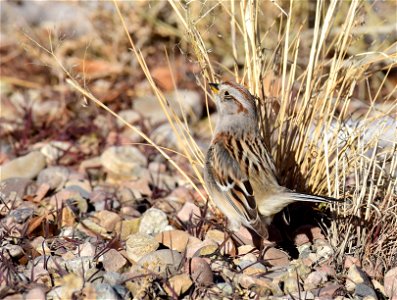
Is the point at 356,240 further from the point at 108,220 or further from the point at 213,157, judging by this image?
the point at 108,220

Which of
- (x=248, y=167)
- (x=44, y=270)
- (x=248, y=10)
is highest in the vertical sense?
(x=248, y=10)

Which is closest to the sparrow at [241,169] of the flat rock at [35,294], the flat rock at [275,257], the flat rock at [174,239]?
the flat rock at [275,257]

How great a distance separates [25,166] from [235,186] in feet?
6.46

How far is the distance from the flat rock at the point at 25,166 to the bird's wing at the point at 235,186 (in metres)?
1.71

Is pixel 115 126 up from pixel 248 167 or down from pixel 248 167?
down

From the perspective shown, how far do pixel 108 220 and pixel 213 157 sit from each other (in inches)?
31.5

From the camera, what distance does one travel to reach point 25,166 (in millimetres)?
5609

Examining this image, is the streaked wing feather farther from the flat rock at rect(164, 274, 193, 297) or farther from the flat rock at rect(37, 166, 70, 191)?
the flat rock at rect(37, 166, 70, 191)

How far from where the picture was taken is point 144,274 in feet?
12.1

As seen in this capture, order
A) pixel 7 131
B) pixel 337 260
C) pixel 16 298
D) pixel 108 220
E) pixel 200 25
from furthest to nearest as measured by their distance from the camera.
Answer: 1. pixel 200 25
2. pixel 7 131
3. pixel 108 220
4. pixel 337 260
5. pixel 16 298

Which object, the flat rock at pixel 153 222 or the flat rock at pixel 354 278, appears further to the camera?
the flat rock at pixel 153 222

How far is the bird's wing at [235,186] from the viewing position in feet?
13.3

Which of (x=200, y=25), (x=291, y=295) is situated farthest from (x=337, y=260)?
(x=200, y=25)

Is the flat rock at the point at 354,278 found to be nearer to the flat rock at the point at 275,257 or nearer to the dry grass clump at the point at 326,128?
the dry grass clump at the point at 326,128
